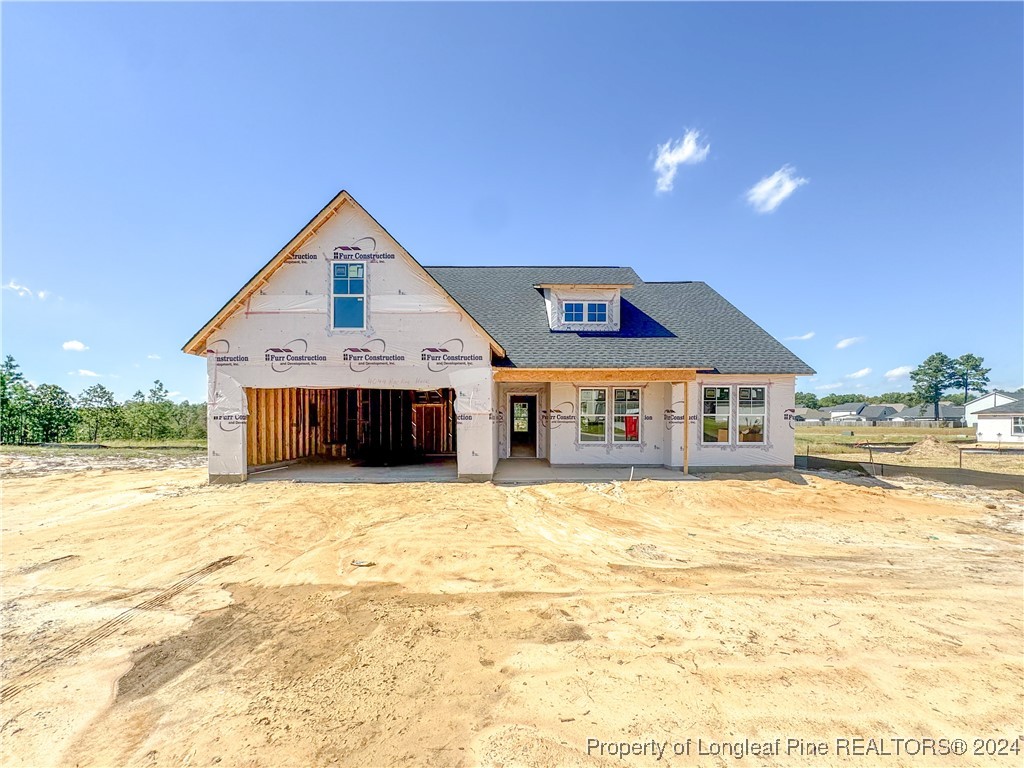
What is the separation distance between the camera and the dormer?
1382cm

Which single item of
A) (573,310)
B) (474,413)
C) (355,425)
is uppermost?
(573,310)

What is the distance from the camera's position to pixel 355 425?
15.7 m

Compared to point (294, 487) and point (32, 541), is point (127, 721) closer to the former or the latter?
point (32, 541)

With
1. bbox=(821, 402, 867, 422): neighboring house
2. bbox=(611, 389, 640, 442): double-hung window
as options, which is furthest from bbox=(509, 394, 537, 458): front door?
bbox=(821, 402, 867, 422): neighboring house

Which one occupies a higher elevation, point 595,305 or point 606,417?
point 595,305

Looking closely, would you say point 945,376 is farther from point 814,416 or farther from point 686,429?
point 686,429

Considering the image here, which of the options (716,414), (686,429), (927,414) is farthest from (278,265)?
(927,414)

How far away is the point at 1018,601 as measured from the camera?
4629 mm

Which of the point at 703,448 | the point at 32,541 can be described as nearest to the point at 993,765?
the point at 703,448

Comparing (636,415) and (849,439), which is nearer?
(636,415)

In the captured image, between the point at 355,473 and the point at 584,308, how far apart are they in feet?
30.7

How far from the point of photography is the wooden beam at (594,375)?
11395 millimetres

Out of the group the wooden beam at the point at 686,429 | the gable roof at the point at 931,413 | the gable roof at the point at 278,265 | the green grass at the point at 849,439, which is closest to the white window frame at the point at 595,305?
the wooden beam at the point at 686,429

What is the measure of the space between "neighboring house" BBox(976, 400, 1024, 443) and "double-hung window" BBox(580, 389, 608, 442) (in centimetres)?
4491
